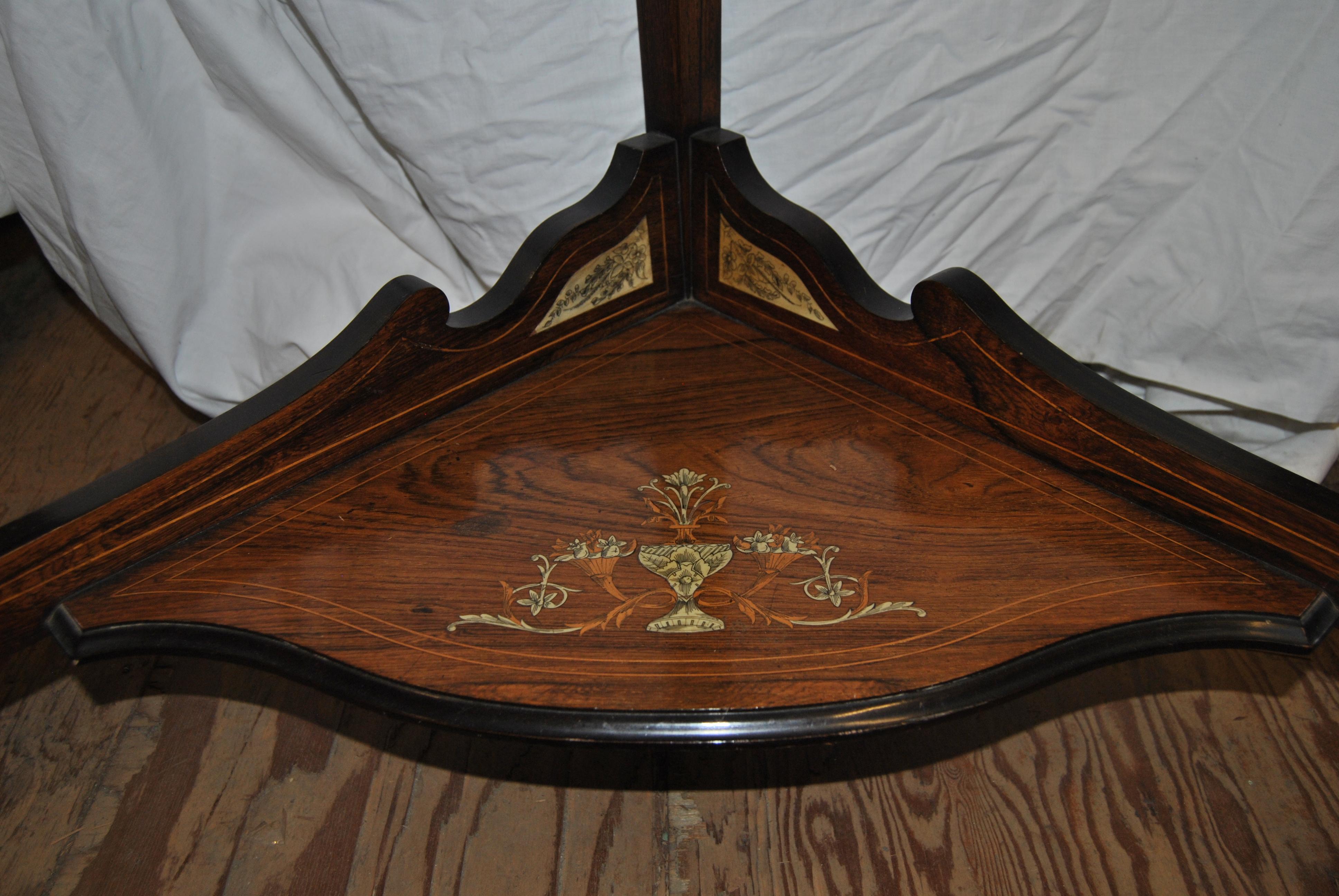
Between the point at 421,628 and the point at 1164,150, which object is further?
the point at 1164,150

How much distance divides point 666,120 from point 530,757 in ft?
1.71

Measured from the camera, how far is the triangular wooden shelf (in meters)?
0.61

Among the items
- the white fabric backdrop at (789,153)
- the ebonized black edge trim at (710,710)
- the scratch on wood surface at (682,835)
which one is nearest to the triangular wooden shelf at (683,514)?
the ebonized black edge trim at (710,710)

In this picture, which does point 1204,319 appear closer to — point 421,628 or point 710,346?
point 710,346

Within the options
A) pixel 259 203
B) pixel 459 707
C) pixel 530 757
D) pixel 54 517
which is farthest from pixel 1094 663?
pixel 259 203

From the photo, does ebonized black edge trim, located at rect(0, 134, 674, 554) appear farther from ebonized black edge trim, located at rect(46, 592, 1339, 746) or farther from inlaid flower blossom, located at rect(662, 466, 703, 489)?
inlaid flower blossom, located at rect(662, 466, 703, 489)

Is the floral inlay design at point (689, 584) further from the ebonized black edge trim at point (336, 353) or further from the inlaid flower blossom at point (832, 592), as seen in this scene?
the ebonized black edge trim at point (336, 353)

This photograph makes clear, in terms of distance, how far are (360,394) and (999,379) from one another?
439mm

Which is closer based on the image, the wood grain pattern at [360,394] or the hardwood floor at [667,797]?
the wood grain pattern at [360,394]

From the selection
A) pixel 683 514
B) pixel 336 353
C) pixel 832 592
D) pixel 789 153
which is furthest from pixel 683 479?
pixel 789 153

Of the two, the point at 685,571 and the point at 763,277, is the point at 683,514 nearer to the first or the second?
the point at 685,571

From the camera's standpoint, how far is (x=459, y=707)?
590 mm

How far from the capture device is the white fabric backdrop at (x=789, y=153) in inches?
33.8

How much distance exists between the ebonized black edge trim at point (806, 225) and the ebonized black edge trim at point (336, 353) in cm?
5
